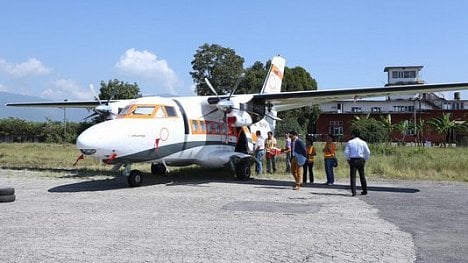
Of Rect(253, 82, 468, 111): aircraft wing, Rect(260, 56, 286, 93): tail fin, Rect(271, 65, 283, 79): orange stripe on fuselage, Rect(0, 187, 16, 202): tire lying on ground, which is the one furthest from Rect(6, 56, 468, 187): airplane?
Rect(271, 65, 283, 79): orange stripe on fuselage

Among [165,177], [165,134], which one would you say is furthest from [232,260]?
[165,177]

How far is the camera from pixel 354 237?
7.99 m

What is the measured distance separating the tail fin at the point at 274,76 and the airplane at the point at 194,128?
1.63 m

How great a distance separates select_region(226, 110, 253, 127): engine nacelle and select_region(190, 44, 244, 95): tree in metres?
42.1

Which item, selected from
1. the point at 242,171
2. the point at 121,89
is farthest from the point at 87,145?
the point at 121,89

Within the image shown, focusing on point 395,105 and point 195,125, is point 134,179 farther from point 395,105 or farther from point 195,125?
point 395,105

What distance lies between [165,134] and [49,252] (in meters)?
9.29

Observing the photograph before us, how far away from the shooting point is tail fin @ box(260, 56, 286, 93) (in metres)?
24.1

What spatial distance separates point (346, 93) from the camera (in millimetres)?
18547

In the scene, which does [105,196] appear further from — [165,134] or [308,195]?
[308,195]

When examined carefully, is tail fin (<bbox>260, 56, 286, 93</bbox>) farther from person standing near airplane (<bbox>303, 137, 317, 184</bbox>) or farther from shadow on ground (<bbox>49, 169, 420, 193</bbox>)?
person standing near airplane (<bbox>303, 137, 317, 184</bbox>)

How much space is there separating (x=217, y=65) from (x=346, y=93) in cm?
4452

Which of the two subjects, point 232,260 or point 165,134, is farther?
point 165,134

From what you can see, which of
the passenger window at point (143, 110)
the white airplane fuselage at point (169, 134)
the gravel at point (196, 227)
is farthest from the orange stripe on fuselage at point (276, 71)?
the gravel at point (196, 227)
